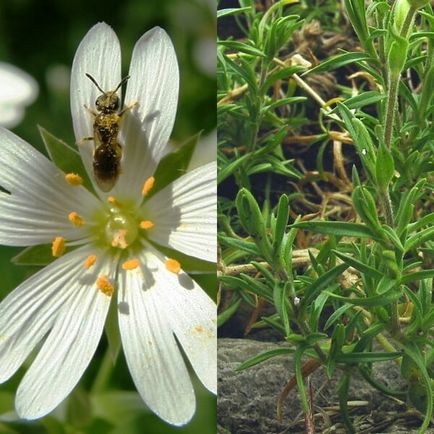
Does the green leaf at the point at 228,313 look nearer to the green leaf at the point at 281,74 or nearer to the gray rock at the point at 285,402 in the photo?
the gray rock at the point at 285,402

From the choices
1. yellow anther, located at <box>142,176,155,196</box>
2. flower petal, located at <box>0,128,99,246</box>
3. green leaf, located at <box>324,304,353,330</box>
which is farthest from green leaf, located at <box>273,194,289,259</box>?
flower petal, located at <box>0,128,99,246</box>

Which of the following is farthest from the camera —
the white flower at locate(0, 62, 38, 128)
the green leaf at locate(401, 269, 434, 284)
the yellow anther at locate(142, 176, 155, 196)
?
the white flower at locate(0, 62, 38, 128)

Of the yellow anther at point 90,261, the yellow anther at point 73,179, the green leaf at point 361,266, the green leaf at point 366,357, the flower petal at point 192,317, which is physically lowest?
the green leaf at point 366,357

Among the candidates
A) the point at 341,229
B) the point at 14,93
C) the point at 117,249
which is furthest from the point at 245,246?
the point at 14,93

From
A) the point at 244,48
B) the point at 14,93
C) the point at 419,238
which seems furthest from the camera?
the point at 14,93

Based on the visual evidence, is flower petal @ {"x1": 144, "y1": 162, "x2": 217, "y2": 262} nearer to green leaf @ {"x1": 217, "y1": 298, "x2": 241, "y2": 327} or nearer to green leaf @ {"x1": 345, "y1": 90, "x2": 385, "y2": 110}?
green leaf @ {"x1": 217, "y1": 298, "x2": 241, "y2": 327}

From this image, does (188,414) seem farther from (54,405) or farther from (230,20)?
(230,20)

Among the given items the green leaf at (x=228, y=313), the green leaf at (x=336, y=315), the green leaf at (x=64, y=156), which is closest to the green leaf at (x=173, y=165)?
the green leaf at (x=64, y=156)

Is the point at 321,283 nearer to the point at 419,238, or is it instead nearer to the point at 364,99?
the point at 419,238
